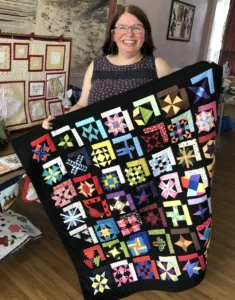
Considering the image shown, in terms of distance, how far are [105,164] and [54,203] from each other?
0.28 meters

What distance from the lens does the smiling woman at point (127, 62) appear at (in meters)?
1.50

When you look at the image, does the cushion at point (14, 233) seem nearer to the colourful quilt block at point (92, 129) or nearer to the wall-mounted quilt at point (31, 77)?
the wall-mounted quilt at point (31, 77)

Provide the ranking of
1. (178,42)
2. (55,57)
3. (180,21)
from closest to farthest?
(55,57) < (180,21) < (178,42)

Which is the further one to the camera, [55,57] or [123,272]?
[55,57]

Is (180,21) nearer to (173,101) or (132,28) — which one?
(132,28)

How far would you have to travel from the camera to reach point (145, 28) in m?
1.54

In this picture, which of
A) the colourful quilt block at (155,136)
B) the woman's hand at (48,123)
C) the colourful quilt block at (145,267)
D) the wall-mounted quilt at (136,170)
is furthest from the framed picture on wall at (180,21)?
the colourful quilt block at (145,267)

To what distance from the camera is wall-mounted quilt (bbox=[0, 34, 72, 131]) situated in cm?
195

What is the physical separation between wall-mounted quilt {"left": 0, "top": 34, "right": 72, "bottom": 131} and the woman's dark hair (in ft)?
1.95

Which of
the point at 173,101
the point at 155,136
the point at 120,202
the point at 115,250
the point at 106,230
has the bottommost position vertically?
the point at 115,250

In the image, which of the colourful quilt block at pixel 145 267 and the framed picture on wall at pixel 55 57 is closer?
the colourful quilt block at pixel 145 267

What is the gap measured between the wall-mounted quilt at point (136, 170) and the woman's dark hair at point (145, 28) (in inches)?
11.3

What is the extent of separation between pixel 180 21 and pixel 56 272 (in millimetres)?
3364

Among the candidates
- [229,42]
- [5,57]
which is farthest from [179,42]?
[229,42]
